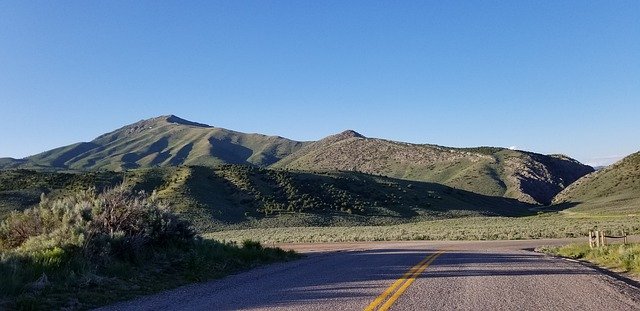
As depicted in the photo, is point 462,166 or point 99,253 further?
point 462,166

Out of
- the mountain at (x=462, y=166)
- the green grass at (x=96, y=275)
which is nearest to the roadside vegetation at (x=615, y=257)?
the green grass at (x=96, y=275)

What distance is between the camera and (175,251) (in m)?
15.9

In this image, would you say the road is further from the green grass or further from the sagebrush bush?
the sagebrush bush

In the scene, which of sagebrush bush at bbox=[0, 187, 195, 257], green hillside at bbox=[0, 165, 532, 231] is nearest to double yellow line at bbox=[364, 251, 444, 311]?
sagebrush bush at bbox=[0, 187, 195, 257]

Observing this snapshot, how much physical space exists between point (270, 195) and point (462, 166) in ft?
269

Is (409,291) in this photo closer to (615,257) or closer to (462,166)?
(615,257)

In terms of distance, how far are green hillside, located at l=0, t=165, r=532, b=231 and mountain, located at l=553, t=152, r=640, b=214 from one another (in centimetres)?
1348

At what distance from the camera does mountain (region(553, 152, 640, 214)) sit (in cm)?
8311

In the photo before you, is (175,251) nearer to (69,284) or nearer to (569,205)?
(69,284)

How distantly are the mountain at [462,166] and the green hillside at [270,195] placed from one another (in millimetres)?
32701

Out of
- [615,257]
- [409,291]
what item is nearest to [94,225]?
[409,291]

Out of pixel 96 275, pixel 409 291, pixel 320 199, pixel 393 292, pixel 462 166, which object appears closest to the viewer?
pixel 393 292

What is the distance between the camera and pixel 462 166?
146 m

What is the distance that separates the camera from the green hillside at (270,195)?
63.9 metres
